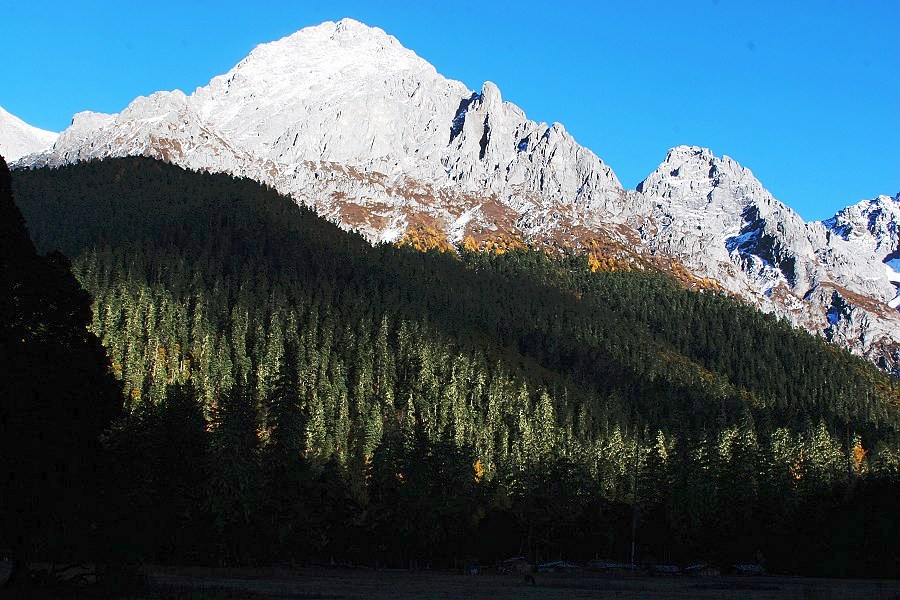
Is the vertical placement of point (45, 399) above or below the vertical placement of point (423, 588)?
above

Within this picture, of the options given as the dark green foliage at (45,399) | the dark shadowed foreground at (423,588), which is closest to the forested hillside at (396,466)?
the dark green foliage at (45,399)

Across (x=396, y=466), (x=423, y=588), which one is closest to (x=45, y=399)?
(x=423, y=588)

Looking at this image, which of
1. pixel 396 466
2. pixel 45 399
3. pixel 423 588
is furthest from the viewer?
pixel 396 466

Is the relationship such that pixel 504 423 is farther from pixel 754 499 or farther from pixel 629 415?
pixel 754 499

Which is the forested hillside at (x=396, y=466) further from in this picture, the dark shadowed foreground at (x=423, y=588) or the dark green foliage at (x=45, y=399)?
the dark shadowed foreground at (x=423, y=588)

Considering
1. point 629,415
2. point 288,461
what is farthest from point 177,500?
point 629,415

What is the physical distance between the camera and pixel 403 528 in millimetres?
89250

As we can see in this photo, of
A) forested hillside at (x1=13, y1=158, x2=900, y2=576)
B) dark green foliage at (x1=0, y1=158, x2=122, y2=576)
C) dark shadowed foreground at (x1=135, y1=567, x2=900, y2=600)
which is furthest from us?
forested hillside at (x1=13, y1=158, x2=900, y2=576)

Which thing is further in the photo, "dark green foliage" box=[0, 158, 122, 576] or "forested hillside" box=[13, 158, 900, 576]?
"forested hillside" box=[13, 158, 900, 576]

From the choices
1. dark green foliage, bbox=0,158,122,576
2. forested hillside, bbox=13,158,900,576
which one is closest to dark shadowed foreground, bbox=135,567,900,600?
forested hillside, bbox=13,158,900,576

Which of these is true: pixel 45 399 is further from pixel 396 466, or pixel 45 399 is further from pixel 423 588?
pixel 396 466

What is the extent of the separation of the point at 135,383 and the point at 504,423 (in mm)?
67075

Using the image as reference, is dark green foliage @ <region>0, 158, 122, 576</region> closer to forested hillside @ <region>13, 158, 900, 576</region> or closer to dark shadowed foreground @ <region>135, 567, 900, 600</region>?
forested hillside @ <region>13, 158, 900, 576</region>

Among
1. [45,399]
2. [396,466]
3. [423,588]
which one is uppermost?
[396,466]
